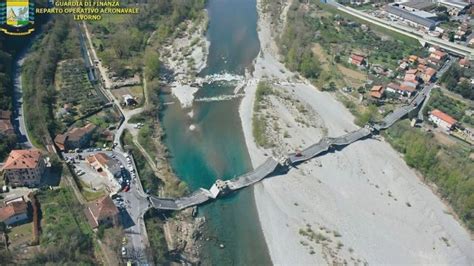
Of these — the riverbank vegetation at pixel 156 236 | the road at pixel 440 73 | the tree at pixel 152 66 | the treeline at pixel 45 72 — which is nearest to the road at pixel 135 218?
the riverbank vegetation at pixel 156 236

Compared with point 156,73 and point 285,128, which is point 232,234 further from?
point 156,73

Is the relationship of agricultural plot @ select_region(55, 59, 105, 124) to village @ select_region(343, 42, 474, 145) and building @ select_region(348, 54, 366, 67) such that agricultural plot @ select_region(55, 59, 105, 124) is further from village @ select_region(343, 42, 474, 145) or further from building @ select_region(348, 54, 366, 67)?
building @ select_region(348, 54, 366, 67)

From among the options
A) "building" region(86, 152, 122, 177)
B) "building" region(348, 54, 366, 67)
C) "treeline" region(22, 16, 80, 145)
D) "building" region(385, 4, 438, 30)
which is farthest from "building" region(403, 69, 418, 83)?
"treeline" region(22, 16, 80, 145)

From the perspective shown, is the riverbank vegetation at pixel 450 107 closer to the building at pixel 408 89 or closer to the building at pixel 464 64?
the building at pixel 408 89

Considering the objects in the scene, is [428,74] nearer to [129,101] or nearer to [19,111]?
[129,101]

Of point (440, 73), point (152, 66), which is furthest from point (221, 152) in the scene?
point (440, 73)

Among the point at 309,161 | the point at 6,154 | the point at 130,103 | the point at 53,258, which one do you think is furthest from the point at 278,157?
the point at 6,154
